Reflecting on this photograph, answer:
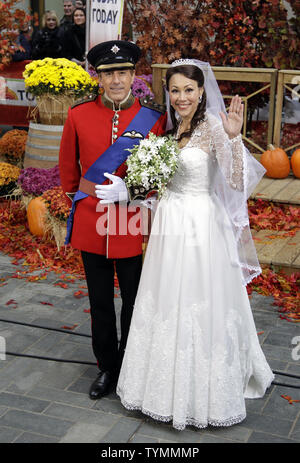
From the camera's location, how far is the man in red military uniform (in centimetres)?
350

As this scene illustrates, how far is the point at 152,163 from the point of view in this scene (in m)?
3.32

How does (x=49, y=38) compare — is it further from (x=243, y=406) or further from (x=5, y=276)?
(x=243, y=406)

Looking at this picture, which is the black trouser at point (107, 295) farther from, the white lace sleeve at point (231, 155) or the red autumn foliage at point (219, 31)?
the red autumn foliage at point (219, 31)

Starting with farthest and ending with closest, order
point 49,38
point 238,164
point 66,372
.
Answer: point 49,38 → point 66,372 → point 238,164

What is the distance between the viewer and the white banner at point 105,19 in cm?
686

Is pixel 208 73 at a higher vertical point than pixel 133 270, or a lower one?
higher

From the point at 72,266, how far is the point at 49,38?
17.0 ft

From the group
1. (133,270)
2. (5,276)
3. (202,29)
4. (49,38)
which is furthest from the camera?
(49,38)

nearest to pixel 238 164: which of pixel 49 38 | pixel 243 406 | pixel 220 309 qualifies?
pixel 220 309

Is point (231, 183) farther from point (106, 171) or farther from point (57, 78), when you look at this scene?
point (57, 78)

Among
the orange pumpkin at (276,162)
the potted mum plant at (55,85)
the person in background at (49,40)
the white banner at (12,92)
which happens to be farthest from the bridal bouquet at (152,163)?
the person in background at (49,40)

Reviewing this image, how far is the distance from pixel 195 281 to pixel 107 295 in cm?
63

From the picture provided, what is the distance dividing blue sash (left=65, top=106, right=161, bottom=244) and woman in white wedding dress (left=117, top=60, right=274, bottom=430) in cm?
17

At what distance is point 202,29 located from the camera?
820 centimetres
